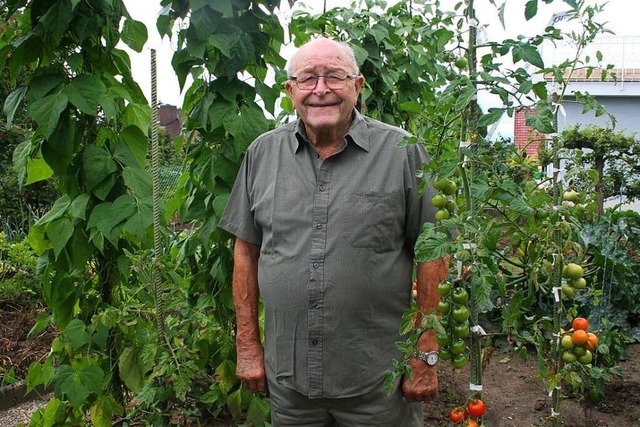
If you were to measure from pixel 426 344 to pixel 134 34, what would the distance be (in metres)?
1.56

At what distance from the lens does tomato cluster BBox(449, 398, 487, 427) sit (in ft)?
5.86

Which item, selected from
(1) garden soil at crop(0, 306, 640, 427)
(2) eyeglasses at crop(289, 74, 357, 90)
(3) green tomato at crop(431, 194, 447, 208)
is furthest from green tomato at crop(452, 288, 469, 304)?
(1) garden soil at crop(0, 306, 640, 427)

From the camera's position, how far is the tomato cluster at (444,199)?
1.65m

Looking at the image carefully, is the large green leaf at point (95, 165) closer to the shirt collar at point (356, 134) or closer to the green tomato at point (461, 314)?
the shirt collar at point (356, 134)

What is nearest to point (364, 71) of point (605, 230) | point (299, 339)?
point (605, 230)

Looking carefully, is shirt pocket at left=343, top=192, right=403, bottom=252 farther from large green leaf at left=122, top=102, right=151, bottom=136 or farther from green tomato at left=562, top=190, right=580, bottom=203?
large green leaf at left=122, top=102, right=151, bottom=136

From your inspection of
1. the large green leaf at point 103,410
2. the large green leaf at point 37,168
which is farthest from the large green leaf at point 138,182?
the large green leaf at point 103,410

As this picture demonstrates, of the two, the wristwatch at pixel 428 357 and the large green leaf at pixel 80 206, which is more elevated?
the large green leaf at pixel 80 206

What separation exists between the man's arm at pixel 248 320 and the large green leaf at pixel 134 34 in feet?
2.96

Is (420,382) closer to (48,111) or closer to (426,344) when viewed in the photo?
(426,344)

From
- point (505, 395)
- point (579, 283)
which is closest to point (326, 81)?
point (579, 283)

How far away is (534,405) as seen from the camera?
150 inches

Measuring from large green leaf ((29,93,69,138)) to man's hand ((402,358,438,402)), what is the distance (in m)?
1.42

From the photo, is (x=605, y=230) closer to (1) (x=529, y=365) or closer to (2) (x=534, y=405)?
(1) (x=529, y=365)
